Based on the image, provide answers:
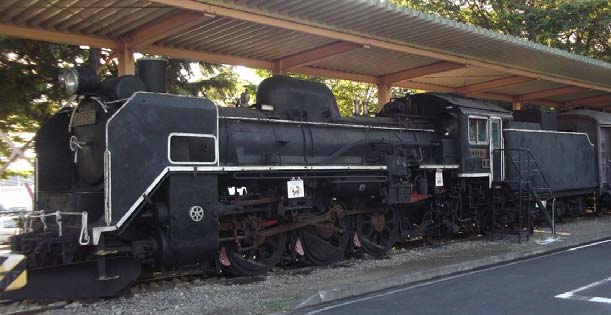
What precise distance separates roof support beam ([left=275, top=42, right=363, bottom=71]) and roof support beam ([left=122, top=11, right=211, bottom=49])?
3.07 metres

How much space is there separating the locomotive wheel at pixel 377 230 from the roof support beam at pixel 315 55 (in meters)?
3.22

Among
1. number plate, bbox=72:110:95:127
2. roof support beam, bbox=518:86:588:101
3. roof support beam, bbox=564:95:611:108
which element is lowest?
number plate, bbox=72:110:95:127

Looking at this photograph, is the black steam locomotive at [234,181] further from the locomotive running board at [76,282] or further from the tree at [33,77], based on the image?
the tree at [33,77]

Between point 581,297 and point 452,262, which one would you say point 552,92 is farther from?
point 581,297

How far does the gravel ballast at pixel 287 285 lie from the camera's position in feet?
21.4

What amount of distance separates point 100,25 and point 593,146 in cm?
1457

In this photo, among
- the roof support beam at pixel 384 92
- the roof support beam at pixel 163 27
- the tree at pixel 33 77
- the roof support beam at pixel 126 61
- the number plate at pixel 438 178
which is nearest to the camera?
the roof support beam at pixel 163 27

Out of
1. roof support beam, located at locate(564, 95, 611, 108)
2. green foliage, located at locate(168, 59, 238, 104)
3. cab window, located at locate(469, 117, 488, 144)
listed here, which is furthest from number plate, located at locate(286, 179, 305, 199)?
roof support beam, located at locate(564, 95, 611, 108)

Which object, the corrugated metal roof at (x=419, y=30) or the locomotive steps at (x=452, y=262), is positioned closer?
the locomotive steps at (x=452, y=262)

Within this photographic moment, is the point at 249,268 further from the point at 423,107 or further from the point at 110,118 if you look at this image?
the point at 423,107

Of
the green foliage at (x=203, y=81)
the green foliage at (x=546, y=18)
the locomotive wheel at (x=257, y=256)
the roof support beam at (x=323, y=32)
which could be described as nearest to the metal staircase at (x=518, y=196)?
the roof support beam at (x=323, y=32)

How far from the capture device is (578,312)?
243 inches

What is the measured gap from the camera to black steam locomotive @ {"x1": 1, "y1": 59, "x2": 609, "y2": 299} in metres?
6.90

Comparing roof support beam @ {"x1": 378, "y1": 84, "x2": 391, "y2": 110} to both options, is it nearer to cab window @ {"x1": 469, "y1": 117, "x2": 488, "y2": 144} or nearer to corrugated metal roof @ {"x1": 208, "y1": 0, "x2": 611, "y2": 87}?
corrugated metal roof @ {"x1": 208, "y1": 0, "x2": 611, "y2": 87}
